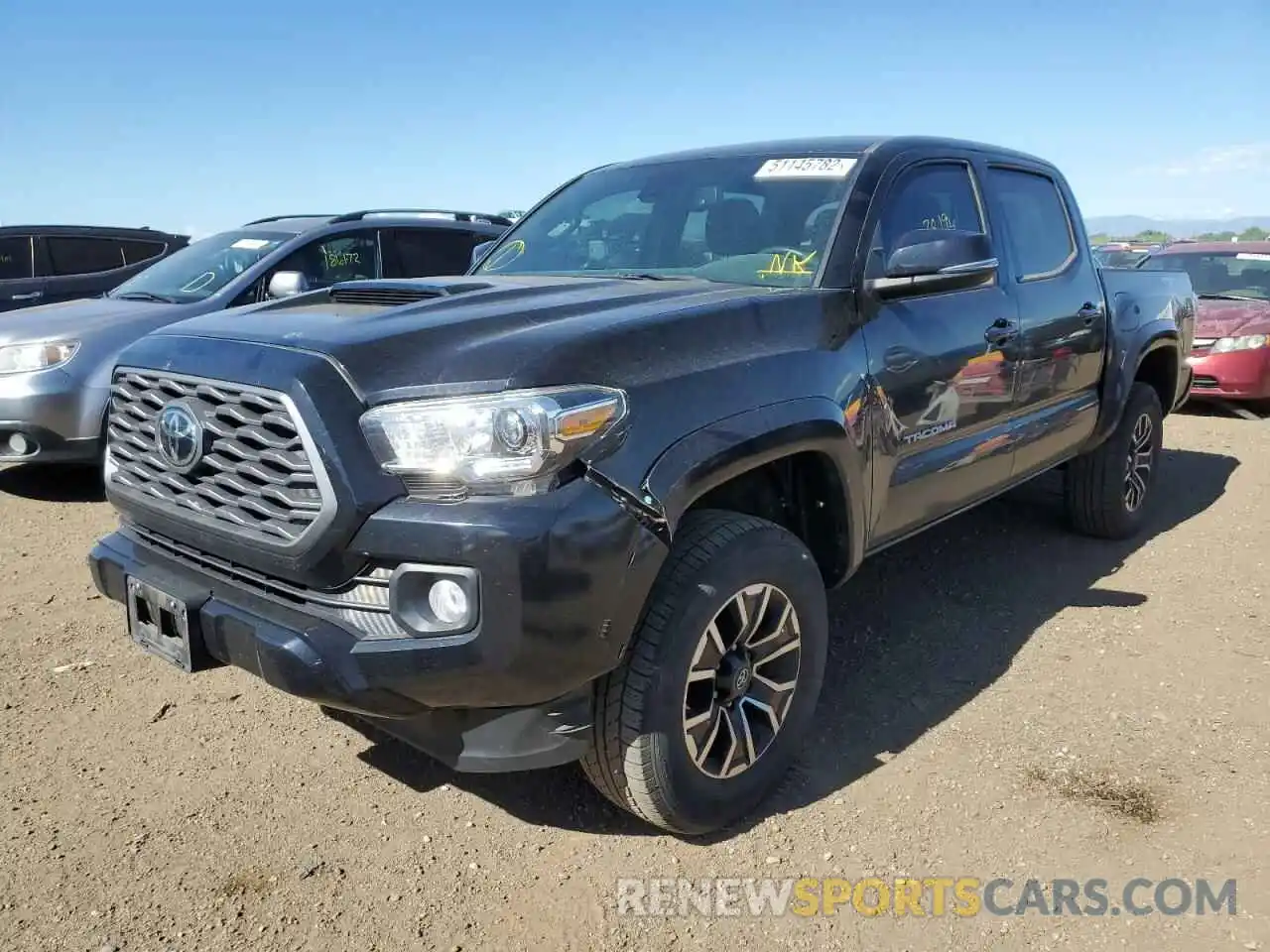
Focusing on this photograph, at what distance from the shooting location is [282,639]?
2.22 meters

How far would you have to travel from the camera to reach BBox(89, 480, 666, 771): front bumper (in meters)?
2.11

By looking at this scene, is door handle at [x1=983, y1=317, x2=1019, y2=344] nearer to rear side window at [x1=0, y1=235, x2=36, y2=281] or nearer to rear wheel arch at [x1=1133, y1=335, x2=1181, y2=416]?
rear wheel arch at [x1=1133, y1=335, x2=1181, y2=416]

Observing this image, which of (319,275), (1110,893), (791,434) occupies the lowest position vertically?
(1110,893)

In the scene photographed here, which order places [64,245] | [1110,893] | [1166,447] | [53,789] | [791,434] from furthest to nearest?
[64,245] → [1166,447] → [53,789] → [791,434] → [1110,893]

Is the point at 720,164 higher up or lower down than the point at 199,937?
higher up

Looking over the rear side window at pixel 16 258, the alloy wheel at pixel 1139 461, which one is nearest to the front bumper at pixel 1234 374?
the alloy wheel at pixel 1139 461

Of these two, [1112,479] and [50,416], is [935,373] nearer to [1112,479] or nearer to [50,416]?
[1112,479]

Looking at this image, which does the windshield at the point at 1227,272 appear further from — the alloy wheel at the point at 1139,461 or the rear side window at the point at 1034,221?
the rear side window at the point at 1034,221

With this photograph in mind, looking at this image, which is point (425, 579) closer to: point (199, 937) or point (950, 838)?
point (199, 937)

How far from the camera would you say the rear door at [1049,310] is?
4.09 metres

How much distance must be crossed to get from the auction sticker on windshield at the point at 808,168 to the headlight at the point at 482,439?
170 cm

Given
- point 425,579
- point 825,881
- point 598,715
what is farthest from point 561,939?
point 425,579

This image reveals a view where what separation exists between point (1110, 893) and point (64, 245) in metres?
10.3

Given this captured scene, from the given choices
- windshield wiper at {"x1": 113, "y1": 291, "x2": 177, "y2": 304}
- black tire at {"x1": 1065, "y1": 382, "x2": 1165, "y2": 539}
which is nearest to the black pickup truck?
black tire at {"x1": 1065, "y1": 382, "x2": 1165, "y2": 539}
